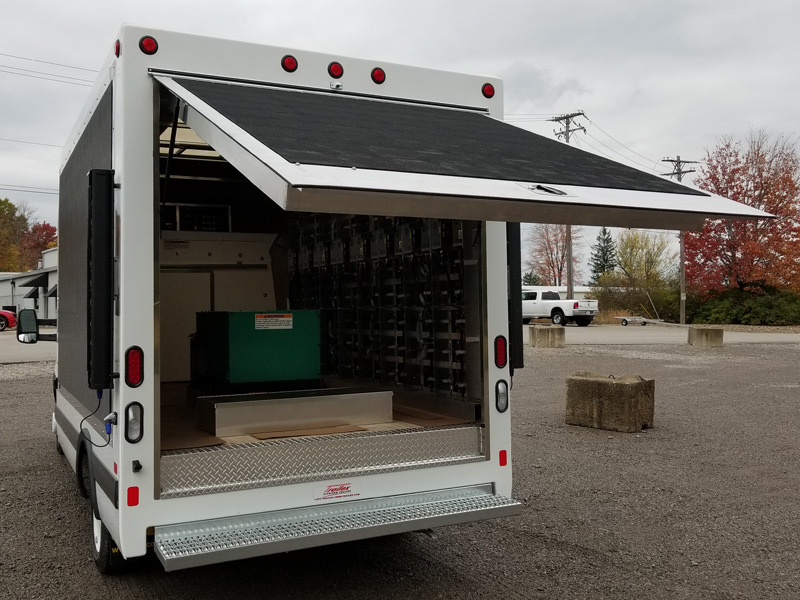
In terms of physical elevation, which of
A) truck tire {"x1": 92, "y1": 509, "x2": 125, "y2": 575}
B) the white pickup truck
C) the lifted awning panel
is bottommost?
truck tire {"x1": 92, "y1": 509, "x2": 125, "y2": 575}

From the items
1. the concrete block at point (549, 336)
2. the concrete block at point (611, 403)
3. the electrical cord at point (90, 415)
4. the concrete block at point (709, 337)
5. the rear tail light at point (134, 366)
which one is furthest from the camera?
the concrete block at point (709, 337)

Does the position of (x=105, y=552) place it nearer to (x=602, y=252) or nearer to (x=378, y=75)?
(x=378, y=75)

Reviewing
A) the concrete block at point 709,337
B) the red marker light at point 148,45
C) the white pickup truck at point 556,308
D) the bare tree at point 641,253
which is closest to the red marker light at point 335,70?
the red marker light at point 148,45

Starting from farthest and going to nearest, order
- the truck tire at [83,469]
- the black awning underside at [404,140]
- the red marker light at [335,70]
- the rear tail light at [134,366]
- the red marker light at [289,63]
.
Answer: the truck tire at [83,469] → the red marker light at [335,70] → the red marker light at [289,63] → the rear tail light at [134,366] → the black awning underside at [404,140]

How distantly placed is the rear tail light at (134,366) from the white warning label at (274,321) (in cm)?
132

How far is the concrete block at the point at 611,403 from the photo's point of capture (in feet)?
28.0

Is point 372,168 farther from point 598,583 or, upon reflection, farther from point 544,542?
point 544,542

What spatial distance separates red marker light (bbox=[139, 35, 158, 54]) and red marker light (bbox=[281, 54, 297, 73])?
0.68 m

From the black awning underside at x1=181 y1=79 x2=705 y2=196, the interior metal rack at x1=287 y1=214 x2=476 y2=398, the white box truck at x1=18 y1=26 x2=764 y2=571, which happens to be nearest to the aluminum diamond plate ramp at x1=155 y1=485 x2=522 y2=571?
the white box truck at x1=18 y1=26 x2=764 y2=571

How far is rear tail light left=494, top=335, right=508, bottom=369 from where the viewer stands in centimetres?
426

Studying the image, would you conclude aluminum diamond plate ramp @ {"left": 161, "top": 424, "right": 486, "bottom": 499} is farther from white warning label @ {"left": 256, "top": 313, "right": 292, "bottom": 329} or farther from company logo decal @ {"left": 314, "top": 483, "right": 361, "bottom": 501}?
white warning label @ {"left": 256, "top": 313, "right": 292, "bottom": 329}

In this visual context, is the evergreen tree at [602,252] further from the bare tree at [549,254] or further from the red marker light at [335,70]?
the red marker light at [335,70]

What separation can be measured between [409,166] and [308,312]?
1907 millimetres

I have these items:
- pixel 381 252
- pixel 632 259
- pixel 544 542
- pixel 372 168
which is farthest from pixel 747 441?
pixel 632 259
